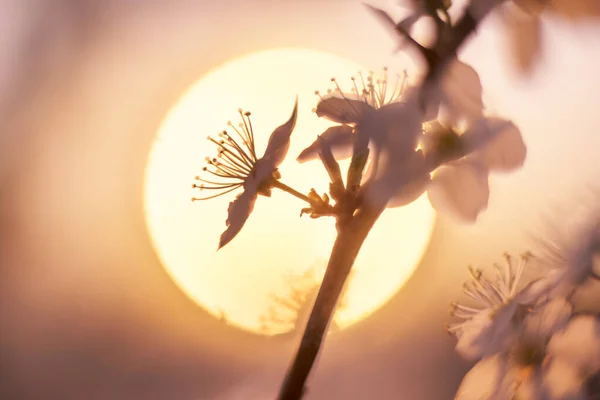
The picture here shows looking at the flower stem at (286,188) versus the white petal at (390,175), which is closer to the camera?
the white petal at (390,175)

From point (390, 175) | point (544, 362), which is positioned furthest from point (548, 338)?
point (390, 175)

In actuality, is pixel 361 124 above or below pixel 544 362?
above

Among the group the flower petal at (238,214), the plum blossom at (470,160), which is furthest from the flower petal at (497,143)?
the flower petal at (238,214)

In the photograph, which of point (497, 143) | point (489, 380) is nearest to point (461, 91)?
point (497, 143)

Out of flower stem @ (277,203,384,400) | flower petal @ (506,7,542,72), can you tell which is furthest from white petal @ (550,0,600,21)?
flower stem @ (277,203,384,400)

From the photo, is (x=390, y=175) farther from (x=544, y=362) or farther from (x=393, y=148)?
(x=544, y=362)

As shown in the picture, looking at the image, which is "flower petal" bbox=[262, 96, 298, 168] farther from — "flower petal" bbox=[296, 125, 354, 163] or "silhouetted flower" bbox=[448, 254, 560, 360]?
"silhouetted flower" bbox=[448, 254, 560, 360]

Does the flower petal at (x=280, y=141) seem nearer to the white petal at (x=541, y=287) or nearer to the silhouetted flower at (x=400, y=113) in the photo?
the silhouetted flower at (x=400, y=113)

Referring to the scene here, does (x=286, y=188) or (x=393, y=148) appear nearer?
(x=393, y=148)
